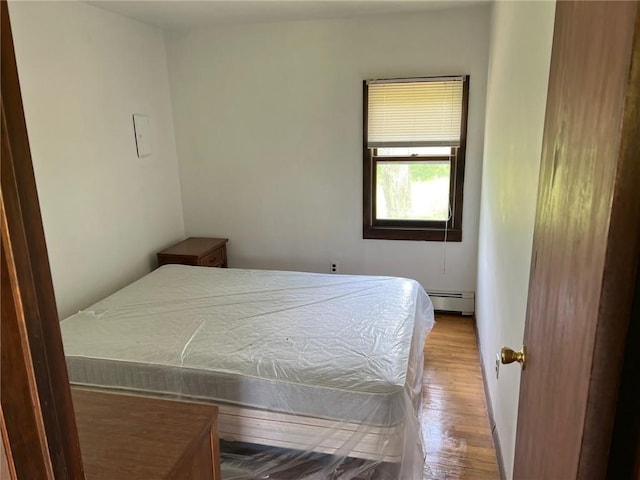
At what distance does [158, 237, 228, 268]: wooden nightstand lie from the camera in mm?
3568

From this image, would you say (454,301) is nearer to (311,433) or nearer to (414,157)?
(414,157)

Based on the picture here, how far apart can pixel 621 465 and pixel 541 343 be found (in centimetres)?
35

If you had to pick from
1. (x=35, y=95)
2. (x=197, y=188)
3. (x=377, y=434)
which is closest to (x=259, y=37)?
(x=197, y=188)

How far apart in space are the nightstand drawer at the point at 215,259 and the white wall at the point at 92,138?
44 centimetres

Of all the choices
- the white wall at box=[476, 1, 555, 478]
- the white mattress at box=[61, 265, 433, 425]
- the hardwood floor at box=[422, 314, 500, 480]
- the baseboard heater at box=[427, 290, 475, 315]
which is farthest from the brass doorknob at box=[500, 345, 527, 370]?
the baseboard heater at box=[427, 290, 475, 315]

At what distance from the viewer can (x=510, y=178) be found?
209 cm

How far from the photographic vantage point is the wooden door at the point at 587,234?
0.56m

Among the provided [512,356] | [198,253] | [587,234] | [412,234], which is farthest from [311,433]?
[412,234]

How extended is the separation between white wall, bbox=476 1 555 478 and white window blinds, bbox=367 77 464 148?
41 centimetres

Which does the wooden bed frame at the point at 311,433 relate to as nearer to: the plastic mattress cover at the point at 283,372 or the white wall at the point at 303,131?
the plastic mattress cover at the point at 283,372

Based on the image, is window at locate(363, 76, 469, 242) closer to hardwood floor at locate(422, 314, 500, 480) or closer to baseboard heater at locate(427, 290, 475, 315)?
baseboard heater at locate(427, 290, 475, 315)

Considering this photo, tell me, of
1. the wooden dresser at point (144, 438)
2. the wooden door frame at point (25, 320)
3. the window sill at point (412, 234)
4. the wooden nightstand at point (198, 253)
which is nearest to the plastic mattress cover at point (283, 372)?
the wooden dresser at point (144, 438)

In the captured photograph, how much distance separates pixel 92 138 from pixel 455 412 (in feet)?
9.40

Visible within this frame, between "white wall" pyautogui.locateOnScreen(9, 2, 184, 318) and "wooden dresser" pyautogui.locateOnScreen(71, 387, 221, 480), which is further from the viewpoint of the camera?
"white wall" pyautogui.locateOnScreen(9, 2, 184, 318)
